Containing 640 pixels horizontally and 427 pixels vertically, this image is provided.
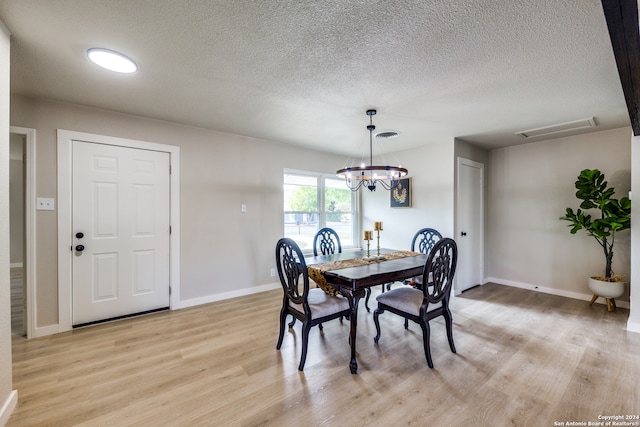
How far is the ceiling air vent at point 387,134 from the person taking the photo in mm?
3602

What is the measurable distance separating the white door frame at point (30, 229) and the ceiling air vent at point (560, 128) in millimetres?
5571

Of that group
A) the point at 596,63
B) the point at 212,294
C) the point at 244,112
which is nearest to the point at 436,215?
the point at 596,63

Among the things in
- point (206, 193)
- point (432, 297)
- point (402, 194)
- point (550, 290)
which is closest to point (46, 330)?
point (206, 193)

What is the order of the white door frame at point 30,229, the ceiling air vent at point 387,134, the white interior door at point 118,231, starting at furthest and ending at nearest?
the ceiling air vent at point 387,134, the white interior door at point 118,231, the white door frame at point 30,229

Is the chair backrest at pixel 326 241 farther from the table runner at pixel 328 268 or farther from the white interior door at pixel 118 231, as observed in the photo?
the white interior door at pixel 118 231

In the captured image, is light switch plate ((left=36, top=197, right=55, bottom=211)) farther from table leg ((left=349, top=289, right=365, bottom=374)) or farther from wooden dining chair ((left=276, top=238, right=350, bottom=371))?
table leg ((left=349, top=289, right=365, bottom=374))

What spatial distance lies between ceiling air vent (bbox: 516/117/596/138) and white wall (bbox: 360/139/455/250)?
3.19ft

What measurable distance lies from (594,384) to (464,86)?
96.1 inches

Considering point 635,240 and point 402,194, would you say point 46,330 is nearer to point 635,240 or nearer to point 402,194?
point 402,194

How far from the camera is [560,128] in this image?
3422 millimetres

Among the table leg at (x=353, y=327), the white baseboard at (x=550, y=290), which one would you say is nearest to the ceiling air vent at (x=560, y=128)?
the white baseboard at (x=550, y=290)

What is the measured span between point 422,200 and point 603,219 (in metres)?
2.10

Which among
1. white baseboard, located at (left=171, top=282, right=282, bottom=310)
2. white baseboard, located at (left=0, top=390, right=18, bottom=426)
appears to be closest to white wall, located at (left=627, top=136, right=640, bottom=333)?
white baseboard, located at (left=171, top=282, right=282, bottom=310)

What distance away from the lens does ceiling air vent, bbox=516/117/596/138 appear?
3180 millimetres
